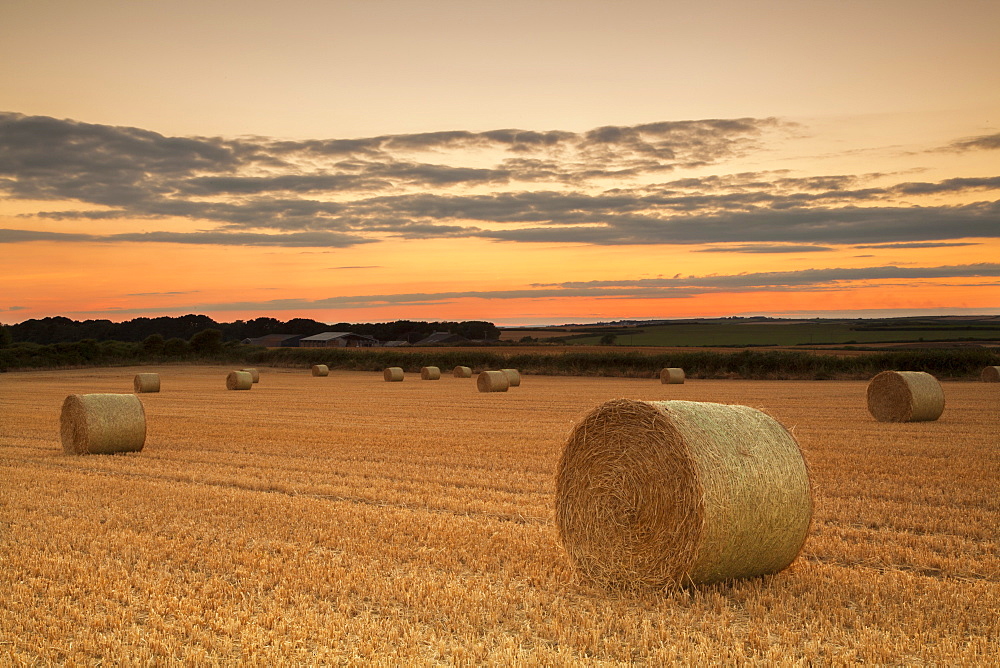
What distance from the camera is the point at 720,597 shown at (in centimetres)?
666

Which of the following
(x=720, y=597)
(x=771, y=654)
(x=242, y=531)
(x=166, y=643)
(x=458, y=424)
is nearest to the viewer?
(x=771, y=654)

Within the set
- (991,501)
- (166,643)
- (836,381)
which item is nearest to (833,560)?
(991,501)

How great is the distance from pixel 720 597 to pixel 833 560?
175 cm

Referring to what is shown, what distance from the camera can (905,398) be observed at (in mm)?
20906

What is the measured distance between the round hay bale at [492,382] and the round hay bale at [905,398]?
673 inches

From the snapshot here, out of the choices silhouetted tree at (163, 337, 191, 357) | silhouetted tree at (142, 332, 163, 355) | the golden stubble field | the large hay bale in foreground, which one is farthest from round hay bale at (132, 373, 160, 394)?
silhouetted tree at (142, 332, 163, 355)

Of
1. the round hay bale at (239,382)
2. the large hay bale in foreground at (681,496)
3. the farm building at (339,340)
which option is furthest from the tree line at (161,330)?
the large hay bale in foreground at (681,496)

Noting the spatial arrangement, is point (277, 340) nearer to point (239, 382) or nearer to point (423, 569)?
point (239, 382)

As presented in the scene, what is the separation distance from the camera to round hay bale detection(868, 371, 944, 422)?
2084 centimetres

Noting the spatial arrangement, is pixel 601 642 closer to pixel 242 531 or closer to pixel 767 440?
pixel 767 440

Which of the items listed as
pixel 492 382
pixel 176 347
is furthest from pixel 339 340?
pixel 492 382

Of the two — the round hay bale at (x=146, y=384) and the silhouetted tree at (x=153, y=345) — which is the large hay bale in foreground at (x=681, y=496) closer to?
the round hay bale at (x=146, y=384)

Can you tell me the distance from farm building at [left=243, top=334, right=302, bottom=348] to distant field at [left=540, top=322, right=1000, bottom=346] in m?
37.0

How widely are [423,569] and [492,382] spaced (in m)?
28.5
